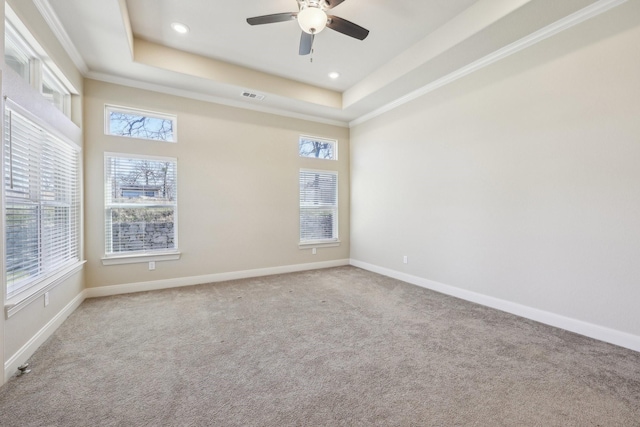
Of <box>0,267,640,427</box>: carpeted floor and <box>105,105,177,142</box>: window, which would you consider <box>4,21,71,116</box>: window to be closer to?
<box>105,105,177,142</box>: window

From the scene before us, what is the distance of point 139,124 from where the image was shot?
412 centimetres

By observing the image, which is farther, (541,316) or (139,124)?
(139,124)

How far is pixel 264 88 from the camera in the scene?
438 centimetres

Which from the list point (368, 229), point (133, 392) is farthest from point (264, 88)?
point (133, 392)

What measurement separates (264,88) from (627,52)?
4.06 meters

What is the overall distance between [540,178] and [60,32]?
205 inches

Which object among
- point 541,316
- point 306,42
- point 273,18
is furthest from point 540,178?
point 273,18

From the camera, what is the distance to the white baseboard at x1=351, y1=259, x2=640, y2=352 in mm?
2449

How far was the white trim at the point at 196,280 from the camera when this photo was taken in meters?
3.89

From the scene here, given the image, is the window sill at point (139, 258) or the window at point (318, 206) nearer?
the window sill at point (139, 258)

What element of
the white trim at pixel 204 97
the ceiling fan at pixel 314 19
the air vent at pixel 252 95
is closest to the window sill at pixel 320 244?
the white trim at pixel 204 97

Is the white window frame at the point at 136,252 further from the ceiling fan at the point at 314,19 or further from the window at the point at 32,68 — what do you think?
the ceiling fan at the point at 314,19

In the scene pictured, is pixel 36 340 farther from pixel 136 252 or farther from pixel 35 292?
pixel 136 252

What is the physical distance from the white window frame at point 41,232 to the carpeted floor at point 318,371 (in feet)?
1.64
